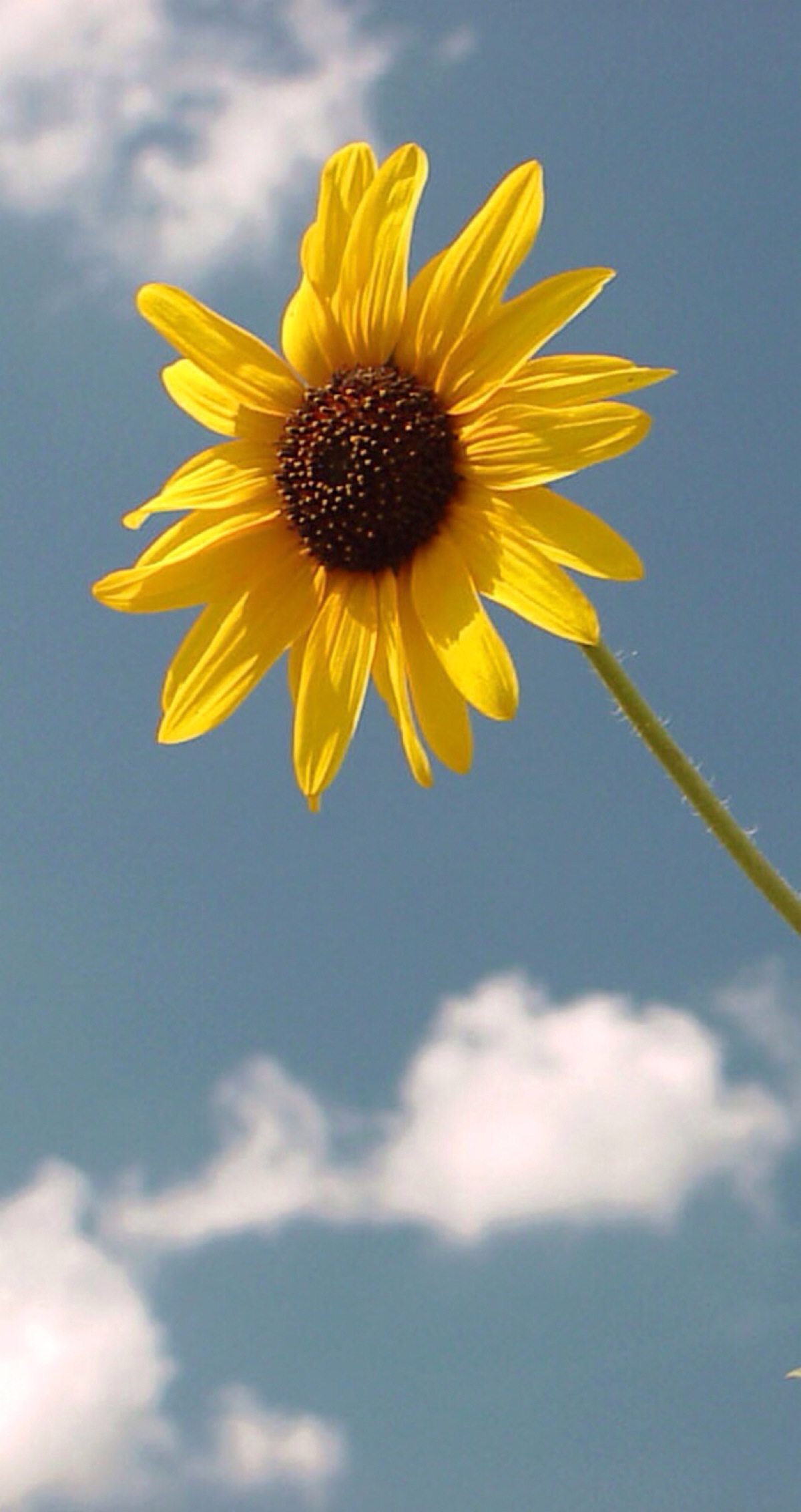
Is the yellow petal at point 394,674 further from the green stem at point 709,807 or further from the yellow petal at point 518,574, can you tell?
the green stem at point 709,807

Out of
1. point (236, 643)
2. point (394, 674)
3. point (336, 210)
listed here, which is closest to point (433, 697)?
point (394, 674)

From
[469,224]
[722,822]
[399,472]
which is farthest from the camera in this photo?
[399,472]

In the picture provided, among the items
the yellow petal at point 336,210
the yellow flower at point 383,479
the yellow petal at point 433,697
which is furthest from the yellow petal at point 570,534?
the yellow petal at point 336,210

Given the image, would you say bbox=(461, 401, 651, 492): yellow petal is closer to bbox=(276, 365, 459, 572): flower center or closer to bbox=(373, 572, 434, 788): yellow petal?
bbox=(276, 365, 459, 572): flower center

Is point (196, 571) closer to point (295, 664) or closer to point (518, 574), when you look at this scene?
point (295, 664)

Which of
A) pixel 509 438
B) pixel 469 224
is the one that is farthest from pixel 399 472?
pixel 469 224

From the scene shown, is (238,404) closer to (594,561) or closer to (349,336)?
(349,336)
